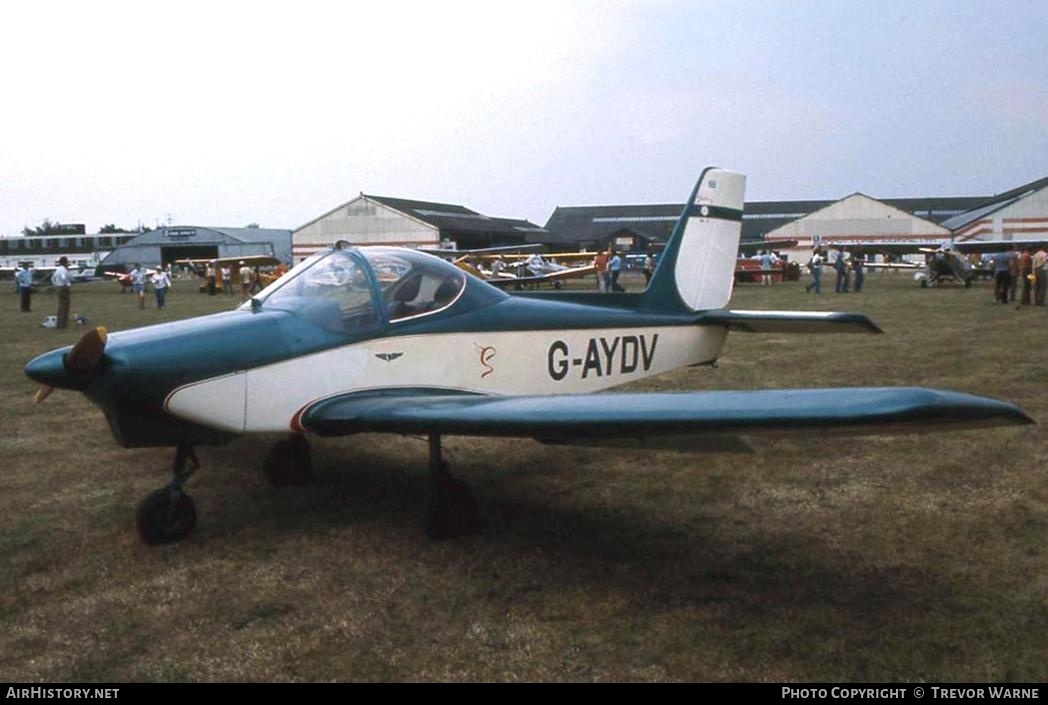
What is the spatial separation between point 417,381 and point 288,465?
1326mm

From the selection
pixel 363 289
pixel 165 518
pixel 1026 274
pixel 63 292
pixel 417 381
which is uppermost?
pixel 363 289

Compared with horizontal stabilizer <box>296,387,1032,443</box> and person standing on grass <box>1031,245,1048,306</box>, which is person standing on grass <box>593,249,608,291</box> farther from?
horizontal stabilizer <box>296,387,1032,443</box>

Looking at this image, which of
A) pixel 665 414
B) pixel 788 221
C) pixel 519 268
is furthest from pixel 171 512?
pixel 788 221

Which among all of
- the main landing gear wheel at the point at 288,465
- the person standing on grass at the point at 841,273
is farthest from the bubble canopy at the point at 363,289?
the person standing on grass at the point at 841,273

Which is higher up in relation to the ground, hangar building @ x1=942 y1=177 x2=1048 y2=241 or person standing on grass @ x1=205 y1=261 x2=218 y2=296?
hangar building @ x1=942 y1=177 x2=1048 y2=241

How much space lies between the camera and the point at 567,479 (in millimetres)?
5875

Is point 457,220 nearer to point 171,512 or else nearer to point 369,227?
point 369,227

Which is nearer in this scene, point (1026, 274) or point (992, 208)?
point (1026, 274)

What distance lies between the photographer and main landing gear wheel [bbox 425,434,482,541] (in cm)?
463

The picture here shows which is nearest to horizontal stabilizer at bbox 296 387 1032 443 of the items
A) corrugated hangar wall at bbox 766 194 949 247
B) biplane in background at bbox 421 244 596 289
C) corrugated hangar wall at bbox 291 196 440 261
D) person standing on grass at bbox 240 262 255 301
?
biplane in background at bbox 421 244 596 289

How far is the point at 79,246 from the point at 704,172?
86.9m

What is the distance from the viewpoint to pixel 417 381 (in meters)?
5.15

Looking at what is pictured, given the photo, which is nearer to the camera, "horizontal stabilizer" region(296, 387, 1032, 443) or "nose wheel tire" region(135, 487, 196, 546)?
"horizontal stabilizer" region(296, 387, 1032, 443)
